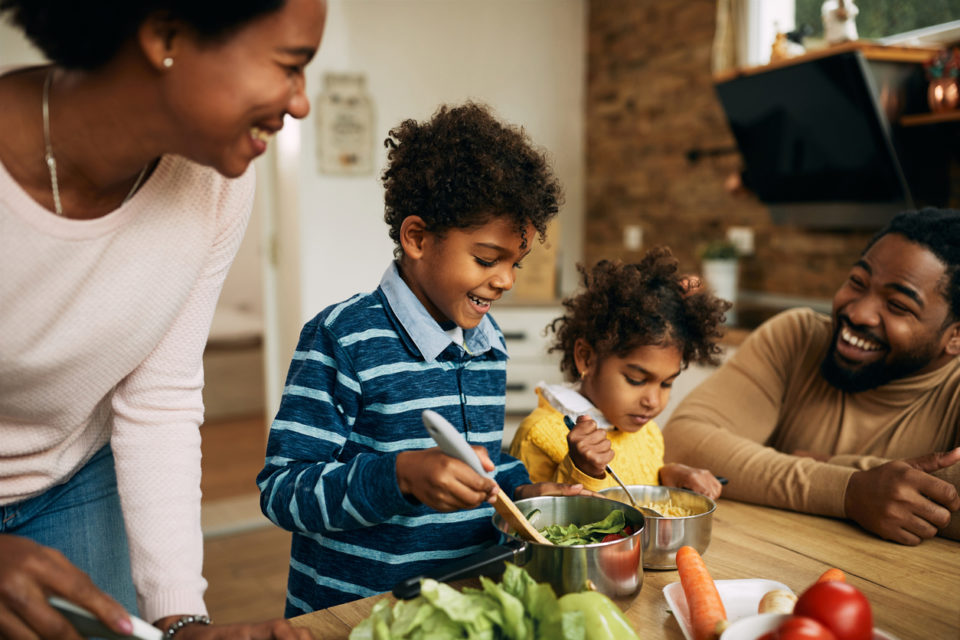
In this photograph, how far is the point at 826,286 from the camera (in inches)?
127

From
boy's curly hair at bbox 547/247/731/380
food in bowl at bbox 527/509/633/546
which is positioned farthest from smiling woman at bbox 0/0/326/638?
boy's curly hair at bbox 547/247/731/380

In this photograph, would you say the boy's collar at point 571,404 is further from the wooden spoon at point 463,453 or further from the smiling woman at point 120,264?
the smiling woman at point 120,264

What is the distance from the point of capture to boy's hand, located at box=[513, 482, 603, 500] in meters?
1.03

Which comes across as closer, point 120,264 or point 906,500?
point 120,264

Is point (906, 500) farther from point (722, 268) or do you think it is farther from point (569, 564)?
point (722, 268)

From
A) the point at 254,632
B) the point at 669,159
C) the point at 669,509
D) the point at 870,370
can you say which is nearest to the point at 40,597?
the point at 254,632

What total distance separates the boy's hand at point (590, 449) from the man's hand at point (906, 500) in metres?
0.41

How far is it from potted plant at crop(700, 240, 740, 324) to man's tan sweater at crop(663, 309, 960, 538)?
5.71ft

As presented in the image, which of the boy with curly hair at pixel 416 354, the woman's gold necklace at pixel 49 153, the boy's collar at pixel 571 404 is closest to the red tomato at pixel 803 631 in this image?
the boy with curly hair at pixel 416 354

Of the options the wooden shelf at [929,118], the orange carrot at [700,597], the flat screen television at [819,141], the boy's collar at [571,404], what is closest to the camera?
the orange carrot at [700,597]

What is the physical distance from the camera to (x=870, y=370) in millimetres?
1444

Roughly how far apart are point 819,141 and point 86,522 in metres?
2.74

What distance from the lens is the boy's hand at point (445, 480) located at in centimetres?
79

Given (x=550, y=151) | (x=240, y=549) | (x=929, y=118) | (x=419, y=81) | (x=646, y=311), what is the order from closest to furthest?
(x=646, y=311)
(x=929, y=118)
(x=240, y=549)
(x=419, y=81)
(x=550, y=151)
